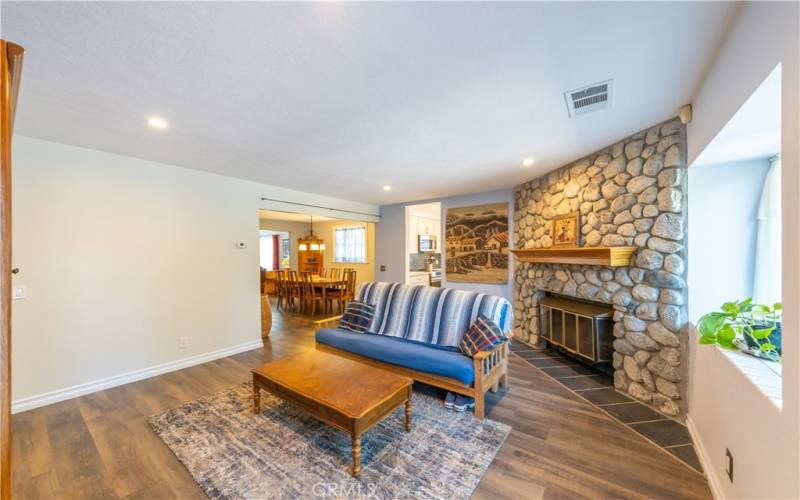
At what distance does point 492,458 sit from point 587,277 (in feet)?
7.26

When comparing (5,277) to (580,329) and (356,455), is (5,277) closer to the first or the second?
(356,455)

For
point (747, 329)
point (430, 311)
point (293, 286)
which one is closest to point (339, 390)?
point (430, 311)

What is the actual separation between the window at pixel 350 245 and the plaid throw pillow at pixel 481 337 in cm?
576

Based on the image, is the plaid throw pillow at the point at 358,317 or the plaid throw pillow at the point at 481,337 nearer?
the plaid throw pillow at the point at 481,337

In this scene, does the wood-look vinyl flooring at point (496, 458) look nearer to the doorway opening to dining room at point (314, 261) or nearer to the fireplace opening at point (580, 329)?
the fireplace opening at point (580, 329)

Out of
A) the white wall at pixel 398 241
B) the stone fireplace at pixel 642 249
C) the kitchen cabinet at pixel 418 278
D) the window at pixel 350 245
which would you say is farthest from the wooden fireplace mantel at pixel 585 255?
the window at pixel 350 245

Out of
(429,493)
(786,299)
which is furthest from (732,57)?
(429,493)

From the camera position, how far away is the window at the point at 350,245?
847 centimetres

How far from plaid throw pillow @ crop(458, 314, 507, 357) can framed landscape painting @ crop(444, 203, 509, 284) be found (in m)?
2.46

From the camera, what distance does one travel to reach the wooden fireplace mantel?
8.93ft

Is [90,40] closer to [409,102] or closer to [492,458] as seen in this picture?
[409,102]

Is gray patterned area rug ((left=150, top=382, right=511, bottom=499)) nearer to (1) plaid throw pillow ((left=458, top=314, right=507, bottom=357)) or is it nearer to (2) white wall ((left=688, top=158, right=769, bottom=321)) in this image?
(1) plaid throw pillow ((left=458, top=314, right=507, bottom=357))

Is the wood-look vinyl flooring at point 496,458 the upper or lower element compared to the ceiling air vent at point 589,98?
lower

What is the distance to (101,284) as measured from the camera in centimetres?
303
